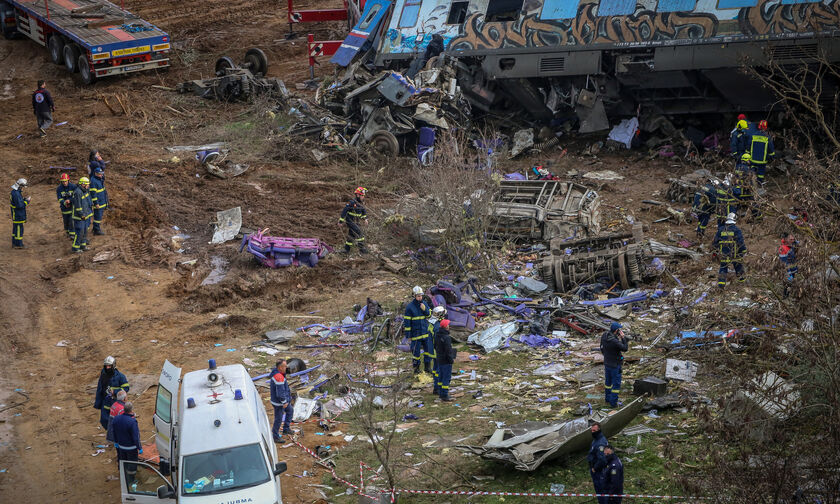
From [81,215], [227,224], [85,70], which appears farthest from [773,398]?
[85,70]

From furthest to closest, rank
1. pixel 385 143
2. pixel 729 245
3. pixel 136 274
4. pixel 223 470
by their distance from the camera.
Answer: pixel 385 143, pixel 136 274, pixel 729 245, pixel 223 470

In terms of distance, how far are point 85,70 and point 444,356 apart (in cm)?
1915

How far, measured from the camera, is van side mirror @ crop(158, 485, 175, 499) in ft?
28.7

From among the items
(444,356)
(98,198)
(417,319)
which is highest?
(98,198)

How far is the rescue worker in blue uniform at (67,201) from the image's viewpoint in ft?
57.8

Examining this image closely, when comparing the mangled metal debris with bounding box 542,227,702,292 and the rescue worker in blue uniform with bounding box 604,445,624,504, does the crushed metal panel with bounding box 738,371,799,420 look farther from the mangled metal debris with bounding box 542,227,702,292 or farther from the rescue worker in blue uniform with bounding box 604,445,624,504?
the mangled metal debris with bounding box 542,227,702,292

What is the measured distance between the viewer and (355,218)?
17.3m

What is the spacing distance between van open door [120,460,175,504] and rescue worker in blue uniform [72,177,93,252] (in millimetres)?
9296

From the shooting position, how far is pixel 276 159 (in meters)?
22.3

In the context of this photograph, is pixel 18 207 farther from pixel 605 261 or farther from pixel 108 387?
pixel 605 261

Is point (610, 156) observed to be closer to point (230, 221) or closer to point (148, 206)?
point (230, 221)

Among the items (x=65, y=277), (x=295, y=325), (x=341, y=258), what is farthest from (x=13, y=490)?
(x=341, y=258)

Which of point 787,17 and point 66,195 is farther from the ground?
point 787,17

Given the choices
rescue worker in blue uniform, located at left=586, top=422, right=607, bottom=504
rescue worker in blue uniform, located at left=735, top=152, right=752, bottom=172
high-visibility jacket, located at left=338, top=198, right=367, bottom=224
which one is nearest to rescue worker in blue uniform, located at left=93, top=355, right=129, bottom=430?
rescue worker in blue uniform, located at left=586, top=422, right=607, bottom=504
